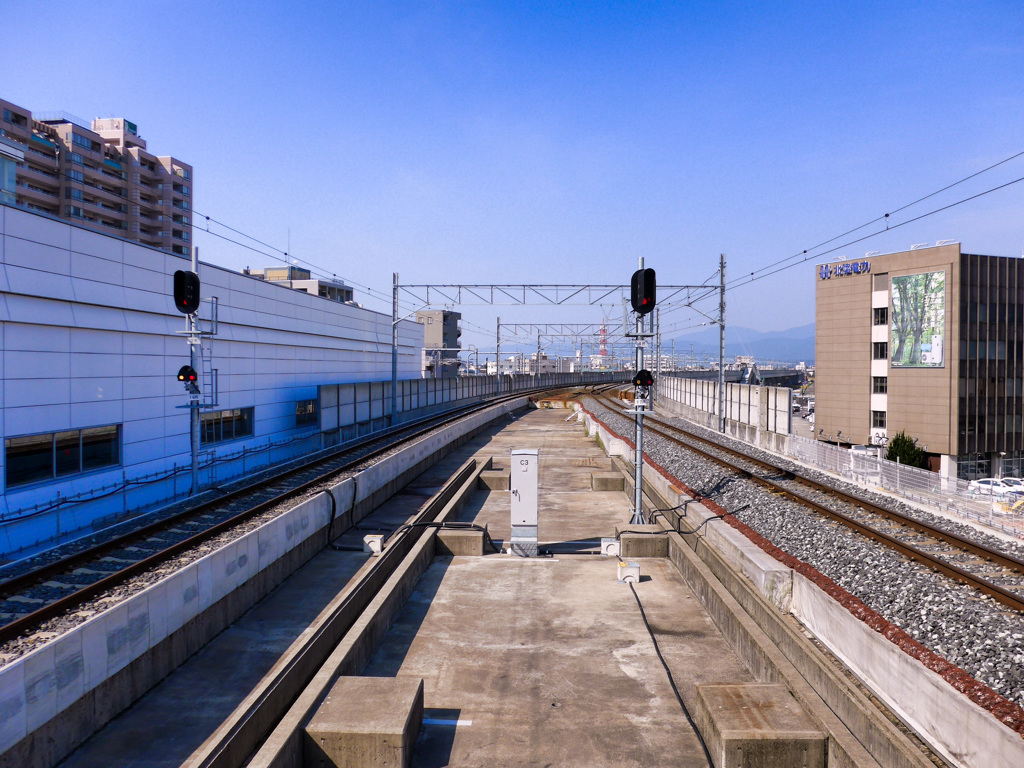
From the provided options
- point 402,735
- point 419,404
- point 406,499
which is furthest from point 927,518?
point 419,404

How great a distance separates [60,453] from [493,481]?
13644mm

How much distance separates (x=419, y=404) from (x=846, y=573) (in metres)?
40.4

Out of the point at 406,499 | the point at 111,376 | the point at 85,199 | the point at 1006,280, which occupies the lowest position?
the point at 406,499

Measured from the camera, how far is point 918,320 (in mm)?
58125

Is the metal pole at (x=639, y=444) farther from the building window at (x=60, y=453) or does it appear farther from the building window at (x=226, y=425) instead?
the building window at (x=226, y=425)

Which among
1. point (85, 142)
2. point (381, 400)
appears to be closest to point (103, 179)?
point (85, 142)

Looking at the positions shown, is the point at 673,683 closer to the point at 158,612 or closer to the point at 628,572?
the point at 628,572

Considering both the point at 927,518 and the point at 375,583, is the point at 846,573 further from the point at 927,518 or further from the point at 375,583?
the point at 375,583

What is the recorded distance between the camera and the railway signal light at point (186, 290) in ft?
58.5

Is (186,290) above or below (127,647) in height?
above

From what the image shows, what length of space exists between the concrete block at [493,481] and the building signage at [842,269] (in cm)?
5306

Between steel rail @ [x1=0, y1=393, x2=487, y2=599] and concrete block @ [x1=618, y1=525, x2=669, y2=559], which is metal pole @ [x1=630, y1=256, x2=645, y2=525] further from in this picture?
steel rail @ [x1=0, y1=393, x2=487, y2=599]

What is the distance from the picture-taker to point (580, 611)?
11219mm

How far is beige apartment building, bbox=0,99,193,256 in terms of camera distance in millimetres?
74375
